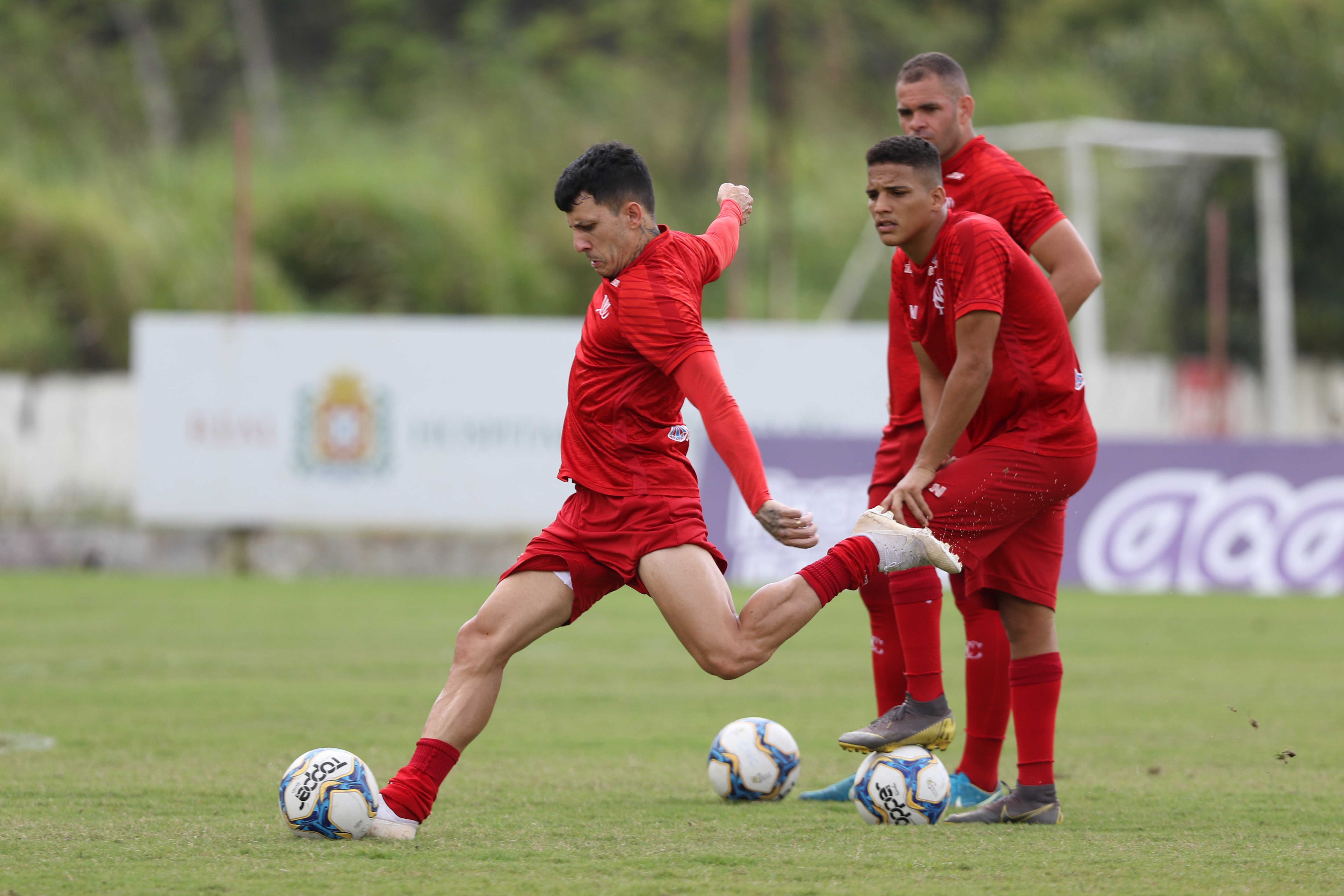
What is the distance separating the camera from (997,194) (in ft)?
19.8

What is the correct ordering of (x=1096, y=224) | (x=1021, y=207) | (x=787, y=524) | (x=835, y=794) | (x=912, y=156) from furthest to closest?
(x=1096, y=224) → (x=835, y=794) → (x=1021, y=207) → (x=912, y=156) → (x=787, y=524)

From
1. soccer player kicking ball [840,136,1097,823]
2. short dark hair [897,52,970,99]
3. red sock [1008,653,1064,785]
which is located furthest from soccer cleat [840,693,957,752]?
short dark hair [897,52,970,99]

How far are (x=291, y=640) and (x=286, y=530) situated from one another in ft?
19.7

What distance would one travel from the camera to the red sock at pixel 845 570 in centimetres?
548

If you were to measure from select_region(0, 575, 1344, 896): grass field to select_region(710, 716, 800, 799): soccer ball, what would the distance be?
8 cm

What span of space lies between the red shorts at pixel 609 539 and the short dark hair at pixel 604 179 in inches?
37.1

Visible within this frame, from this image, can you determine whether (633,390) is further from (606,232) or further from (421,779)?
(421,779)

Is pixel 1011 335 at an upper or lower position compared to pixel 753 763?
upper

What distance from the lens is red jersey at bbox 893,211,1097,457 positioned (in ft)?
18.3

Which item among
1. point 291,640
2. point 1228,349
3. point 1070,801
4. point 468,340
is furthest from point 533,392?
point 1228,349

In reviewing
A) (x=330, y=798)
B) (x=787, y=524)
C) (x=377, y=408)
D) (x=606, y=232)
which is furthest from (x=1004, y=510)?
(x=377, y=408)

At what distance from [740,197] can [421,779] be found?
2.37 m

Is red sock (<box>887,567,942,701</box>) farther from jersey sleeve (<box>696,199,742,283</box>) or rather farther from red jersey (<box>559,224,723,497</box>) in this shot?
jersey sleeve (<box>696,199,742,283</box>)

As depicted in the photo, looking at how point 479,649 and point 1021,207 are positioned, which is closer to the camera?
point 479,649
